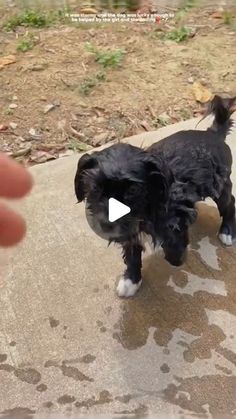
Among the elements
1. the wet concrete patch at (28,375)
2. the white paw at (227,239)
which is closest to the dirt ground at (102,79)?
the white paw at (227,239)

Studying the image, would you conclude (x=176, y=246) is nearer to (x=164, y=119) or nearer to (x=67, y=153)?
(x=67, y=153)

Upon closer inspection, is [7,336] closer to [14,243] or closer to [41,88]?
[14,243]

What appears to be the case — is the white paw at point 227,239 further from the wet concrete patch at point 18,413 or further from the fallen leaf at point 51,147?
the fallen leaf at point 51,147

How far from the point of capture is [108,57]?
14.4 feet

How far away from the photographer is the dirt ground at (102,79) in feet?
12.3

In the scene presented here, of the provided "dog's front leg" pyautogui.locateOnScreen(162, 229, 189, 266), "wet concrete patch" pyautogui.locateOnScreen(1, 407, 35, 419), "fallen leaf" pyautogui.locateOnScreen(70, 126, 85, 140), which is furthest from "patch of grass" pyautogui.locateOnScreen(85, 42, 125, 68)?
"wet concrete patch" pyautogui.locateOnScreen(1, 407, 35, 419)

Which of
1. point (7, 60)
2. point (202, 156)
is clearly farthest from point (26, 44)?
point (202, 156)

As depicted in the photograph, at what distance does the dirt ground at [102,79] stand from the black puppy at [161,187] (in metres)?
1.26

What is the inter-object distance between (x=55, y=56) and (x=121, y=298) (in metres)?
2.67

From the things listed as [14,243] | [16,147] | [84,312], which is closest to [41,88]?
[16,147]

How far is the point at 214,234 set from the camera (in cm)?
281

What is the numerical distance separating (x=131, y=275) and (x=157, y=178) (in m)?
0.71

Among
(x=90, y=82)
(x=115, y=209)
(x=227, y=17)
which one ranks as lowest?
(x=90, y=82)

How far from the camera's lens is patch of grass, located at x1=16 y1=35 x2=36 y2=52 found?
4473 mm
